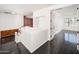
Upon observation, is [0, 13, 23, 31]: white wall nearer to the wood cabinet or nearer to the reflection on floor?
the wood cabinet

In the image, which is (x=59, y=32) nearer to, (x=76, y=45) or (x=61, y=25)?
(x=61, y=25)

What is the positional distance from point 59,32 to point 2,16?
114 centimetres

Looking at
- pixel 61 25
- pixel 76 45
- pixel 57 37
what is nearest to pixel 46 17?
pixel 61 25

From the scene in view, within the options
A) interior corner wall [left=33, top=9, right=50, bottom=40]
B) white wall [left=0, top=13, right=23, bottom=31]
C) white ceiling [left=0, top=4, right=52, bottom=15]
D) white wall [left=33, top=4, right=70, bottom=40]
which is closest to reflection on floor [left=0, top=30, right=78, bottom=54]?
white wall [left=33, top=4, right=70, bottom=40]

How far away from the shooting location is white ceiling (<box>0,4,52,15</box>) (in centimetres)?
155

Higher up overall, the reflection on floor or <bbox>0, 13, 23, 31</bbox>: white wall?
<bbox>0, 13, 23, 31</bbox>: white wall

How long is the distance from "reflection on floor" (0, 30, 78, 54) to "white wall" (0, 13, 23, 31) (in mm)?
549

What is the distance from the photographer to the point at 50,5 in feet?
5.28

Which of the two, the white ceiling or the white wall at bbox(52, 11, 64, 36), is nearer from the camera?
the white ceiling

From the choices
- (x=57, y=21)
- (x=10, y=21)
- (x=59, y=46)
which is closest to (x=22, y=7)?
(x=10, y=21)

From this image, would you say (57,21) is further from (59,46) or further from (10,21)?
(10,21)

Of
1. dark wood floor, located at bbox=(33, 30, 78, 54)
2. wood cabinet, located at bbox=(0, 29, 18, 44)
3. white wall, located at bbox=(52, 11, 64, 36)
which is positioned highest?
white wall, located at bbox=(52, 11, 64, 36)
